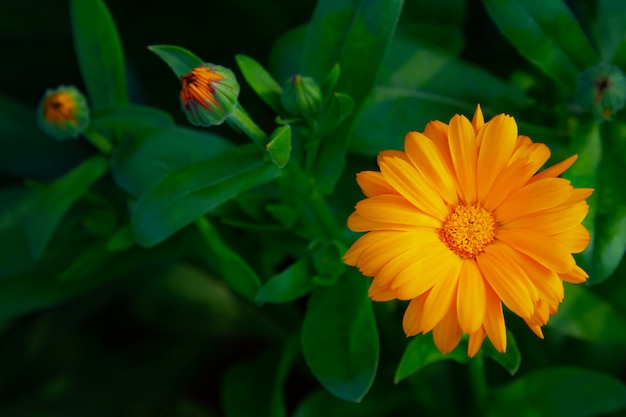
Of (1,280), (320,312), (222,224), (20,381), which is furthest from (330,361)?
(20,381)

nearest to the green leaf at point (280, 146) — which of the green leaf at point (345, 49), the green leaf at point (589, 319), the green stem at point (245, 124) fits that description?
the green stem at point (245, 124)

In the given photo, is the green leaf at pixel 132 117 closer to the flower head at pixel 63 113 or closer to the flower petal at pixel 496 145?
the flower head at pixel 63 113

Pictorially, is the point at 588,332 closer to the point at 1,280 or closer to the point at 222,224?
the point at 222,224

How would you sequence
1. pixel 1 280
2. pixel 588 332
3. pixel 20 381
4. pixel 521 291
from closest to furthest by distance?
pixel 521 291 < pixel 588 332 < pixel 1 280 < pixel 20 381

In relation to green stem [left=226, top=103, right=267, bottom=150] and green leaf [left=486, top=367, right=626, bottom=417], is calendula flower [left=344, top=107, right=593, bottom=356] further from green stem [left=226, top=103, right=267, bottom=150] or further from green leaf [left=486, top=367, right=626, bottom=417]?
green leaf [left=486, top=367, right=626, bottom=417]

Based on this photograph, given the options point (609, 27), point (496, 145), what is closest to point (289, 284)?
point (496, 145)

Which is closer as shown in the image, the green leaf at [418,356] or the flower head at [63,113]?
the green leaf at [418,356]

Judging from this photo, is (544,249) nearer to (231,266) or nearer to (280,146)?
(280,146)

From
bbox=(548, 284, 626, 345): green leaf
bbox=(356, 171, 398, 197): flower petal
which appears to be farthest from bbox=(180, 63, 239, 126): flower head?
bbox=(548, 284, 626, 345): green leaf
